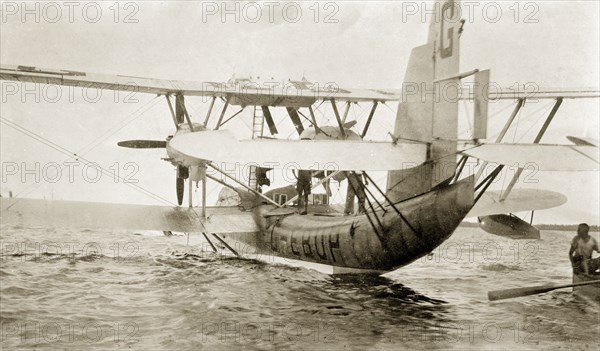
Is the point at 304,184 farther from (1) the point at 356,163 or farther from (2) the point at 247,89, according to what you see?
(1) the point at 356,163

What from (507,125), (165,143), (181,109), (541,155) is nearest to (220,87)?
(181,109)

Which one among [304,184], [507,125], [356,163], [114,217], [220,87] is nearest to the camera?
[356,163]

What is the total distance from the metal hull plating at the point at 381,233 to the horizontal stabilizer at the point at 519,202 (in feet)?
15.1

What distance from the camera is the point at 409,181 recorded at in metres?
9.45

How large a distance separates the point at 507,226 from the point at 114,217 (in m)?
10.2

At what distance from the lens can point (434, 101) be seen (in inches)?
354

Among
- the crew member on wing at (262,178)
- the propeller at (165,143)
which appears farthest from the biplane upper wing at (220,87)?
the crew member on wing at (262,178)

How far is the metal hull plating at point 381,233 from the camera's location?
815 centimetres

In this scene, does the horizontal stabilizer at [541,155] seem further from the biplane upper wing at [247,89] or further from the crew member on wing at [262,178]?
the crew member on wing at [262,178]

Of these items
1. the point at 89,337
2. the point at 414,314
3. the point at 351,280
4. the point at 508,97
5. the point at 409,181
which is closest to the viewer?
the point at 89,337

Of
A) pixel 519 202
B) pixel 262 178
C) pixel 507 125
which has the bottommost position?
pixel 519 202

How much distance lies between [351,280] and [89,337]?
6.16 m

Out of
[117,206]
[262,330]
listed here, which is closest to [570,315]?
[262,330]

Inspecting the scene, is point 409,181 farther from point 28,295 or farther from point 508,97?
point 28,295
